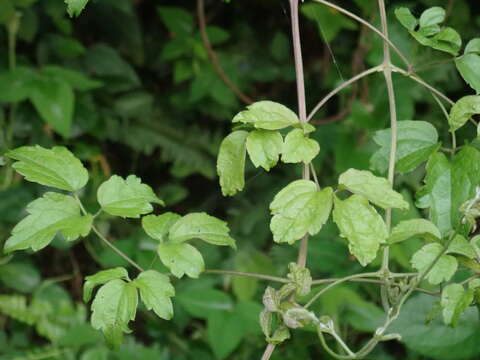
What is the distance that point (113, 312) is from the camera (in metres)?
0.77

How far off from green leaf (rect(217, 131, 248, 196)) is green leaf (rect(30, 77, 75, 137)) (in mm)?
883

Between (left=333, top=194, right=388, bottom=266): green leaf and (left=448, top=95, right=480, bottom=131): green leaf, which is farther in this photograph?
(left=448, top=95, right=480, bottom=131): green leaf

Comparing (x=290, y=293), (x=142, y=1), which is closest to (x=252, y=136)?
(x=290, y=293)

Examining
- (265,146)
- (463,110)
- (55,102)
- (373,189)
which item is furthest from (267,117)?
(55,102)

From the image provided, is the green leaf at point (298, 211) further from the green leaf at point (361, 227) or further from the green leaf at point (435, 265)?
the green leaf at point (435, 265)

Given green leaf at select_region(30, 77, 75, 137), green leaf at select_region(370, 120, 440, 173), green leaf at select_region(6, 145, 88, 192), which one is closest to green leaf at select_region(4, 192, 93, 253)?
green leaf at select_region(6, 145, 88, 192)

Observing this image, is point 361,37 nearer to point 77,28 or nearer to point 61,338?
point 77,28

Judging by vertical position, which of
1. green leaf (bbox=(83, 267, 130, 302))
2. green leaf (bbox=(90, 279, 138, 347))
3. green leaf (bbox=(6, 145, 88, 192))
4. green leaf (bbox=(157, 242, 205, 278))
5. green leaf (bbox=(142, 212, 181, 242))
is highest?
green leaf (bbox=(6, 145, 88, 192))

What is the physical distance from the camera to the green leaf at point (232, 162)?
0.84 metres

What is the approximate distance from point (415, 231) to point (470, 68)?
0.26m

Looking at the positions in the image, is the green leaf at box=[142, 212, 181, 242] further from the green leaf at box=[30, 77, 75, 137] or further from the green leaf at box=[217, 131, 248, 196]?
the green leaf at box=[30, 77, 75, 137]

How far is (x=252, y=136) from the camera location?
81 cm

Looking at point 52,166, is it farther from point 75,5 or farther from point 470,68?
point 470,68

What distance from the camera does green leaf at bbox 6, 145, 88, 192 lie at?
87 cm
